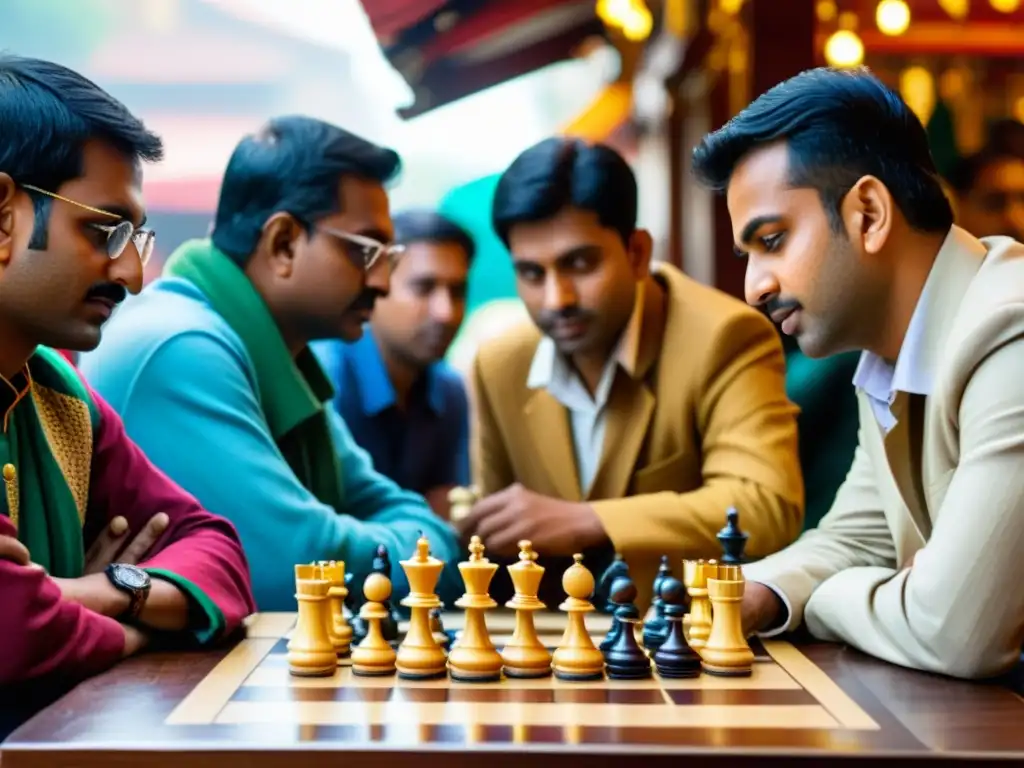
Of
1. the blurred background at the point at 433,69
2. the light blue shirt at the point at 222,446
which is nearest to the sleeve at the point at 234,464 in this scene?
the light blue shirt at the point at 222,446

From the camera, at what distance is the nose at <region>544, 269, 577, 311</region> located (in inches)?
127

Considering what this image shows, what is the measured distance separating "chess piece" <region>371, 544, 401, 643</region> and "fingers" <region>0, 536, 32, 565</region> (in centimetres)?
50

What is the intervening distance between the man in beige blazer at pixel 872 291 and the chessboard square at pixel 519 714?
41 centimetres

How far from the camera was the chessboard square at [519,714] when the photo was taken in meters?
1.67

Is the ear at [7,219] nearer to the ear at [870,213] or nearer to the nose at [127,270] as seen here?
the nose at [127,270]

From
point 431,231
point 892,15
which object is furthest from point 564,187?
point 892,15

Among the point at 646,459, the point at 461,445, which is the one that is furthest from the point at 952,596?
the point at 461,445

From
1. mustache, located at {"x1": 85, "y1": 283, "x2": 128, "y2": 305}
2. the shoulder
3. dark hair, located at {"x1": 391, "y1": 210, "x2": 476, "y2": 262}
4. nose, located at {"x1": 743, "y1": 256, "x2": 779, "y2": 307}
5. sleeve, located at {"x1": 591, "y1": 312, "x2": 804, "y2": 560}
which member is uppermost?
mustache, located at {"x1": 85, "y1": 283, "x2": 128, "y2": 305}

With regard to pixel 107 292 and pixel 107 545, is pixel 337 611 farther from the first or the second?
pixel 107 292

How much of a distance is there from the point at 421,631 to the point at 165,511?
678mm

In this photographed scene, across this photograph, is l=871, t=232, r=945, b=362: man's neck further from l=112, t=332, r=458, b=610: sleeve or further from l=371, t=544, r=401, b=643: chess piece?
l=112, t=332, r=458, b=610: sleeve

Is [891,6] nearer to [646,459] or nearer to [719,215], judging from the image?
[719,215]

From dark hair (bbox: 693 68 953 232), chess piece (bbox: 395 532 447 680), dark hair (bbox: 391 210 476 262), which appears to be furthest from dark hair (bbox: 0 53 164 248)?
dark hair (bbox: 391 210 476 262)

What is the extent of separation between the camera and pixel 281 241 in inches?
129
